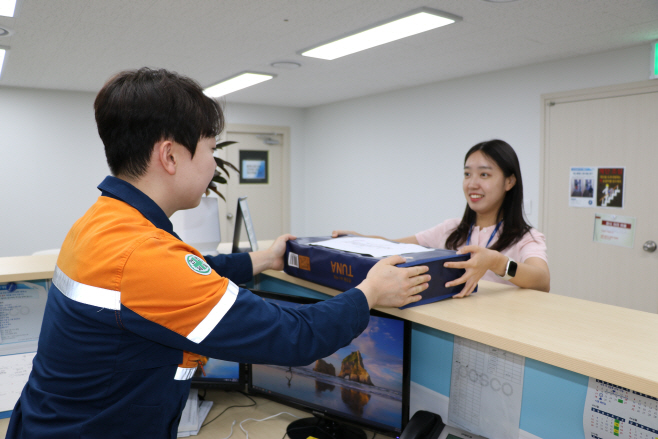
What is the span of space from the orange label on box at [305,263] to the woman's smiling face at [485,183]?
984mm

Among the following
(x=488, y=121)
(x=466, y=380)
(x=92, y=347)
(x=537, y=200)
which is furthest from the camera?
(x=488, y=121)

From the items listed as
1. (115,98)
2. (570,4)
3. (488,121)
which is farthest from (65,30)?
(488,121)

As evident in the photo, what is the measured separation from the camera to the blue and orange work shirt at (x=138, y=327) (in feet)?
2.57

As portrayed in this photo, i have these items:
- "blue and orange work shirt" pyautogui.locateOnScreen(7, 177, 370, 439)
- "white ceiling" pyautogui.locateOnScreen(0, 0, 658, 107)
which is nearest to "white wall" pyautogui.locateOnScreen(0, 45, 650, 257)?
"white ceiling" pyautogui.locateOnScreen(0, 0, 658, 107)

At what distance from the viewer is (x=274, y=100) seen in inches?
223

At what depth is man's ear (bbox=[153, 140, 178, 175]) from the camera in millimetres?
910

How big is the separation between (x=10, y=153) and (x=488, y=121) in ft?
15.4

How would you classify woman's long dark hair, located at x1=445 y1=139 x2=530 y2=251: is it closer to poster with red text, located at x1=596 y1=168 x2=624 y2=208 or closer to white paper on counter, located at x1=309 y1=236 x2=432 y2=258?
white paper on counter, located at x1=309 y1=236 x2=432 y2=258

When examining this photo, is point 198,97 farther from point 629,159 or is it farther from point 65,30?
point 629,159

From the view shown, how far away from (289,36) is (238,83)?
5.60 ft

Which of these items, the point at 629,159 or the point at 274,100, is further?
the point at 274,100

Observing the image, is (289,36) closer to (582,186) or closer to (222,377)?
(222,377)

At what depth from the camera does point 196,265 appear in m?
0.82

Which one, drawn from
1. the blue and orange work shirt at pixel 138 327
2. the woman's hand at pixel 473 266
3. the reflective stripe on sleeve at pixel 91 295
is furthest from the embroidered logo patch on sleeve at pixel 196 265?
the woman's hand at pixel 473 266
